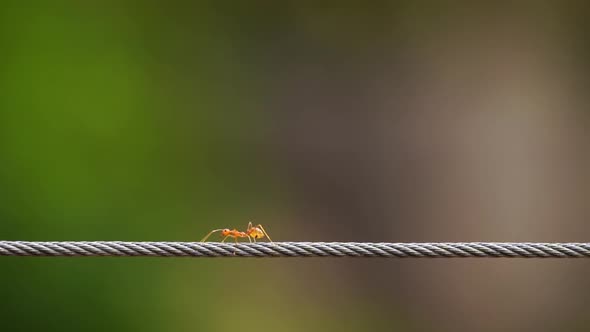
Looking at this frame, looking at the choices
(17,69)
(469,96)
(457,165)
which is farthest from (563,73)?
(17,69)

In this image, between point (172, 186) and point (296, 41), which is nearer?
point (172, 186)

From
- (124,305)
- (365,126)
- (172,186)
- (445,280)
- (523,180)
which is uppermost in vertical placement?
(365,126)

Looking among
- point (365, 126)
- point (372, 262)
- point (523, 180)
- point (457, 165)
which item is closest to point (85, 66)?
point (365, 126)

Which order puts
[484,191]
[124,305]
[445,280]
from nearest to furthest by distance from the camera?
[124,305] < [445,280] < [484,191]

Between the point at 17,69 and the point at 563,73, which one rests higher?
the point at 563,73

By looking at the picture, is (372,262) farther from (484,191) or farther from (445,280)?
(484,191)

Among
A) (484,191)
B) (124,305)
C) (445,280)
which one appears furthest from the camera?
(484,191)
